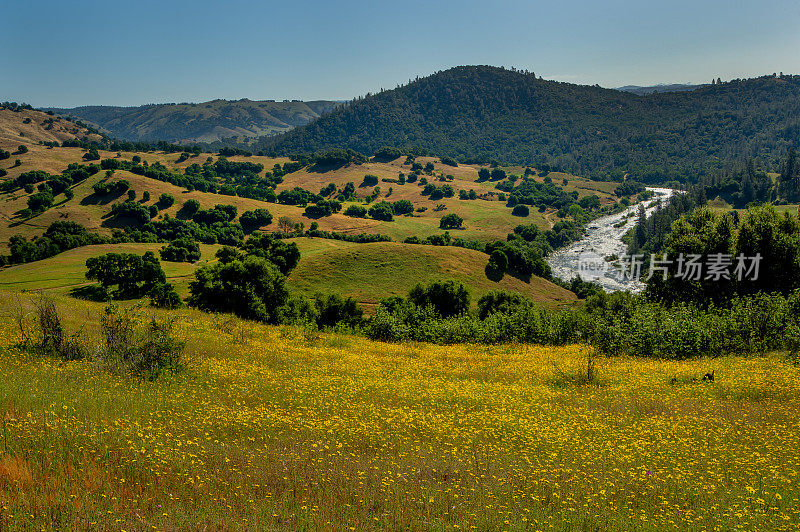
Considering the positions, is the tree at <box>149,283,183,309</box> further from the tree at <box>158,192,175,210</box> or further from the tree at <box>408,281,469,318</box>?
the tree at <box>158,192,175,210</box>

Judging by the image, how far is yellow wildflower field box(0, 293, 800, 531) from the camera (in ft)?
24.8

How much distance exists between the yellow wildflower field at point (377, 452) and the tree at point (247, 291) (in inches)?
1285

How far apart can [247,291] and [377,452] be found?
44.2 meters

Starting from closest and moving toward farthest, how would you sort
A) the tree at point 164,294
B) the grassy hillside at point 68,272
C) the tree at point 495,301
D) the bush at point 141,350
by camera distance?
the bush at point 141,350
the tree at point 164,294
the tree at point 495,301
the grassy hillside at point 68,272

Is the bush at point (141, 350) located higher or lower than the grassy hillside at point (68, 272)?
higher

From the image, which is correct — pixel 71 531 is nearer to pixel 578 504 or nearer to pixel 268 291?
pixel 578 504

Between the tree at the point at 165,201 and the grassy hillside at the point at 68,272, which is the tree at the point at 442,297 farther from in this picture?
the tree at the point at 165,201

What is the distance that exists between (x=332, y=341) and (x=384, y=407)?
56.9 ft

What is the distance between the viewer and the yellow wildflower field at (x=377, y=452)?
7.57m

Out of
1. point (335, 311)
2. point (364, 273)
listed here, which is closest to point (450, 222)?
point (364, 273)

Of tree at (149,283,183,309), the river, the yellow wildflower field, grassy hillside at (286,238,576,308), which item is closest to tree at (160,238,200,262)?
grassy hillside at (286,238,576,308)

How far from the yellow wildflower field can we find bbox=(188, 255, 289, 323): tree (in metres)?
32.6

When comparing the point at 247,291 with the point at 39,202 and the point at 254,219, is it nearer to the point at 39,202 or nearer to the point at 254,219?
the point at 254,219
